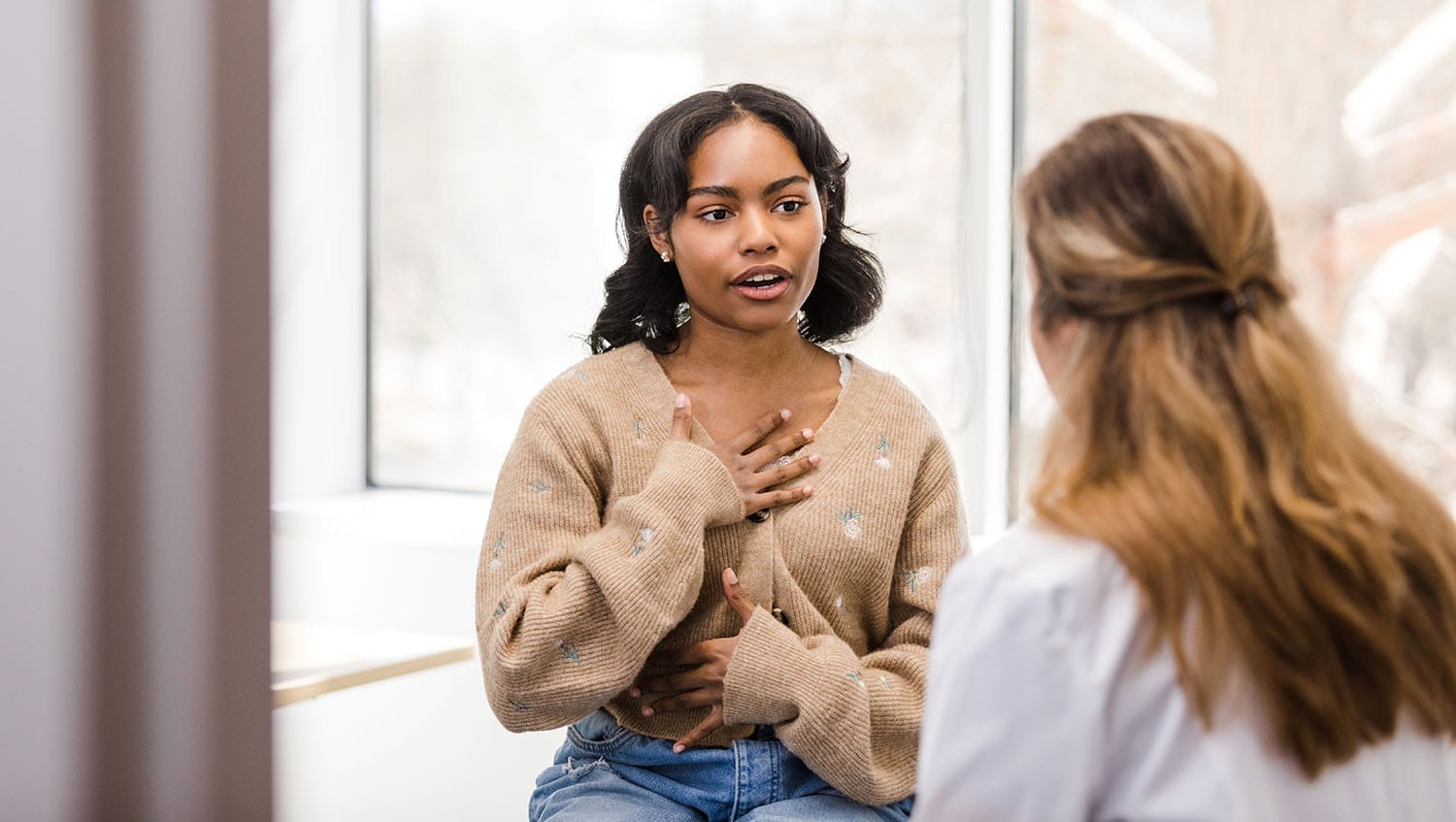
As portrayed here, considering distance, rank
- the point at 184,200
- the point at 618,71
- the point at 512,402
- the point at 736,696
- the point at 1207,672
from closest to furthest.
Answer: the point at 184,200
the point at 1207,672
the point at 736,696
the point at 618,71
the point at 512,402

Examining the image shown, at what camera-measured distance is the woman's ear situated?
5.01 ft

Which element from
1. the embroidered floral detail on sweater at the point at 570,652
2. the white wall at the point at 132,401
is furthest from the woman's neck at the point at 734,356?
the white wall at the point at 132,401

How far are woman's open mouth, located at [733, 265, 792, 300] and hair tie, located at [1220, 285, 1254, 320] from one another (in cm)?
63

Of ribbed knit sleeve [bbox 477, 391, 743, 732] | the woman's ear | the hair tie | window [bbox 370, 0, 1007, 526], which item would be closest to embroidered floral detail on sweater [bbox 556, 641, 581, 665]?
ribbed knit sleeve [bbox 477, 391, 743, 732]

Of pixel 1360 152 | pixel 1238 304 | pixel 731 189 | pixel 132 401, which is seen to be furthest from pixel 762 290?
pixel 1360 152

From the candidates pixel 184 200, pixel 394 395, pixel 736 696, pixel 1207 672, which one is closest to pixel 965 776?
pixel 1207 672

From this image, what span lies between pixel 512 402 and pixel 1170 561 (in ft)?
7.86

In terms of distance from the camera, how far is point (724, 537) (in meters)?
1.45

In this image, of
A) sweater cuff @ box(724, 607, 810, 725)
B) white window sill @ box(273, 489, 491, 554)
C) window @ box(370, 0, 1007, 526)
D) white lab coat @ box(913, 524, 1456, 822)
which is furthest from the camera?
white window sill @ box(273, 489, 491, 554)

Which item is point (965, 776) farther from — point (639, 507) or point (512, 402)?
point (512, 402)

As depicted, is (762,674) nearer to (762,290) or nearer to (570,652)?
(570,652)

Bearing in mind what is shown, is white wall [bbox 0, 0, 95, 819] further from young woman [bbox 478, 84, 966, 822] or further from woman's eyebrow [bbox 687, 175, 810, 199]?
woman's eyebrow [bbox 687, 175, 810, 199]

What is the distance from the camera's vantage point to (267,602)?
55 cm

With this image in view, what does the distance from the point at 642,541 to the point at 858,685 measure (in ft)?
0.88
